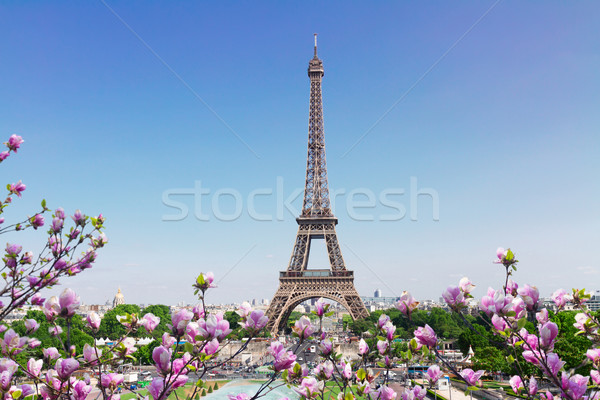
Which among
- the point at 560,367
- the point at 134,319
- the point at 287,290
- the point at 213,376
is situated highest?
the point at 134,319

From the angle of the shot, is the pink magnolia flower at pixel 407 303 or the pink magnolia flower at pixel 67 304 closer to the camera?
the pink magnolia flower at pixel 67 304

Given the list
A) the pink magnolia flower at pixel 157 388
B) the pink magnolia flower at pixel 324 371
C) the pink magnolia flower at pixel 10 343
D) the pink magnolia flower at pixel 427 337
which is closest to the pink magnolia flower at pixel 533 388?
the pink magnolia flower at pixel 427 337

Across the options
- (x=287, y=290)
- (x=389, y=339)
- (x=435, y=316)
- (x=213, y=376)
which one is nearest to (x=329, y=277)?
(x=287, y=290)

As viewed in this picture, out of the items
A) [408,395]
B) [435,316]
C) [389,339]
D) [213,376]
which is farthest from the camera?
[435,316]

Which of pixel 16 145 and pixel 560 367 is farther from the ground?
pixel 16 145

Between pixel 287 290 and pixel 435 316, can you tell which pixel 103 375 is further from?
pixel 435 316

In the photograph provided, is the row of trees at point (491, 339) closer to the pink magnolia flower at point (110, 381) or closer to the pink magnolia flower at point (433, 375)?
the pink magnolia flower at point (433, 375)
